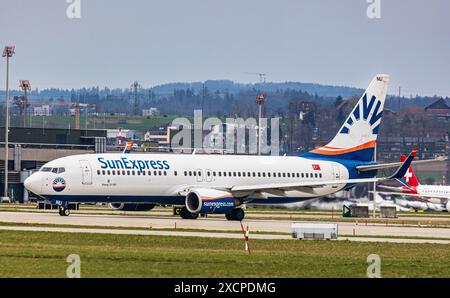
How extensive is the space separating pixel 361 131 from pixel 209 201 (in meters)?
17.3

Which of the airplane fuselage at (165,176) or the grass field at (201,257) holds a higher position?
the airplane fuselage at (165,176)

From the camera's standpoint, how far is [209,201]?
77812 mm

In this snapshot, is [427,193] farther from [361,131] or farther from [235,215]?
[235,215]

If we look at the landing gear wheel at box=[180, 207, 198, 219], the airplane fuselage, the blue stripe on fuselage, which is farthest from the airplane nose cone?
the landing gear wheel at box=[180, 207, 198, 219]

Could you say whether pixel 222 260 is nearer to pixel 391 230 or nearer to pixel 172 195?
pixel 391 230

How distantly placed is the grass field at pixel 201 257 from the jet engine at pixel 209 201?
881 inches

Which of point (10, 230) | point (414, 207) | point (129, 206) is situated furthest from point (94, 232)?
point (414, 207)

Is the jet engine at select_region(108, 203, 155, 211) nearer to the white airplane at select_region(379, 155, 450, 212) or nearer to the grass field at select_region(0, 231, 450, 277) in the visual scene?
the grass field at select_region(0, 231, 450, 277)

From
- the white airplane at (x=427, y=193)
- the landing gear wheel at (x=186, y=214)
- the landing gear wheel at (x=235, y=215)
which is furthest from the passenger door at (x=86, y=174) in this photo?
the white airplane at (x=427, y=193)

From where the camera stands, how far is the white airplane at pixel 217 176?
7612cm

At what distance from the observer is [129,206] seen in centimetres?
8200

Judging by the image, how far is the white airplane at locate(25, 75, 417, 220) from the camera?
76125mm

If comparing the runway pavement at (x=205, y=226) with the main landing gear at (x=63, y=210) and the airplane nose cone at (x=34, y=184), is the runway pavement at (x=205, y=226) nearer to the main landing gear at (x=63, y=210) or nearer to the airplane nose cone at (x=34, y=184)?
the main landing gear at (x=63, y=210)

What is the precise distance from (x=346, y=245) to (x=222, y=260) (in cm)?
1248
